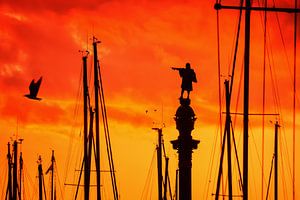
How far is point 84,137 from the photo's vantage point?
194ft

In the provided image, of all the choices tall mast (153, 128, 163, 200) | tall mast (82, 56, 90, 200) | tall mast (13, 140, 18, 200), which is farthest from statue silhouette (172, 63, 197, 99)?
tall mast (13, 140, 18, 200)

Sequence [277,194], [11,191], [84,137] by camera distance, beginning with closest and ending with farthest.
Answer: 1. [84,137]
2. [277,194]
3. [11,191]

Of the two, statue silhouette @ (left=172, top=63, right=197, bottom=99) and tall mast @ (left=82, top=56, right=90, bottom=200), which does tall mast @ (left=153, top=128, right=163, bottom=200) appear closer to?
tall mast @ (left=82, top=56, right=90, bottom=200)

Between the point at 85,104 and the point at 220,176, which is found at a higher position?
the point at 85,104

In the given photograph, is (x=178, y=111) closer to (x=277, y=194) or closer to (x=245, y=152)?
(x=245, y=152)

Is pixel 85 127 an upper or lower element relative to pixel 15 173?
upper

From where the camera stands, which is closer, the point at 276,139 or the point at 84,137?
the point at 84,137

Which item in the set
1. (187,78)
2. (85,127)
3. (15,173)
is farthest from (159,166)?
(187,78)

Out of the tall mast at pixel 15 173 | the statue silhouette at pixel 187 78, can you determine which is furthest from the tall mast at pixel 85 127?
the statue silhouette at pixel 187 78

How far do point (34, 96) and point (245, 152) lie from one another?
553 inches

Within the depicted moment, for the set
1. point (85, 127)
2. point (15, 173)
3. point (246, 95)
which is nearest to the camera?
point (246, 95)

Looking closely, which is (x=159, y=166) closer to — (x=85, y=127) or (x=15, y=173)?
(x=15, y=173)

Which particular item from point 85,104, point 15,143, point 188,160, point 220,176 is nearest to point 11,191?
point 15,143

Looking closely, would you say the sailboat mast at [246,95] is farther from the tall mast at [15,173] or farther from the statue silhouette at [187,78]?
the tall mast at [15,173]
